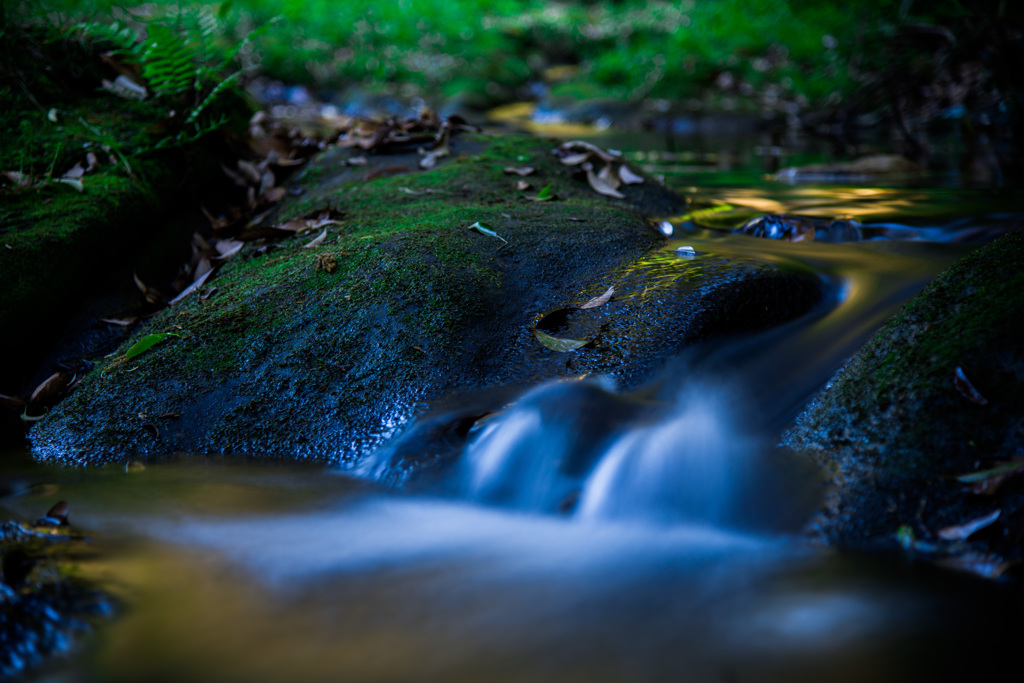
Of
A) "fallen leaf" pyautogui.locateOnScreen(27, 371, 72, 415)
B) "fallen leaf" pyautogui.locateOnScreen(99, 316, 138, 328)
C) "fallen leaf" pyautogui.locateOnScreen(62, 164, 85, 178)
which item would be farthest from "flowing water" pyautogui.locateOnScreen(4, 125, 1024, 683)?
"fallen leaf" pyautogui.locateOnScreen(62, 164, 85, 178)

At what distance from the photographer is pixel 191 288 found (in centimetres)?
311

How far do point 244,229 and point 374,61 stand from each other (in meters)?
13.3

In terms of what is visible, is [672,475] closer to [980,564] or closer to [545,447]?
[545,447]

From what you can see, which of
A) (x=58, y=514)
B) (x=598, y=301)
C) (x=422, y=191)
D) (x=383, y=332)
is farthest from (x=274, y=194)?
(x=58, y=514)

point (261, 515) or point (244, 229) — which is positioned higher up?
point (244, 229)

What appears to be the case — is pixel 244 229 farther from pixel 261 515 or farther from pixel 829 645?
pixel 829 645

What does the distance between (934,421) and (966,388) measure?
118 mm

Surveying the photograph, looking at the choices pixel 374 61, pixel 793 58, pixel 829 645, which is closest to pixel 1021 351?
pixel 829 645

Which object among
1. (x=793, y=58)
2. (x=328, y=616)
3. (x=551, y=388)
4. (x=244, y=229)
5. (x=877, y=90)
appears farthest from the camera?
(x=793, y=58)

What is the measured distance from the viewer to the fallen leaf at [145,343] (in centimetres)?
253

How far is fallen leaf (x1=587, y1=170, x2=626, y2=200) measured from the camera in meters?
3.92

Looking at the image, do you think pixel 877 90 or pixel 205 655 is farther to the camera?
pixel 877 90

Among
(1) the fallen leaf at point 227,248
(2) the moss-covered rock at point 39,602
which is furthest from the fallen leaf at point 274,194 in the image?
(2) the moss-covered rock at point 39,602

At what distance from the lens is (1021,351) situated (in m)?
1.77
